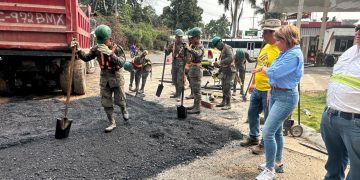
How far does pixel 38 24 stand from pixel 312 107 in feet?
21.9

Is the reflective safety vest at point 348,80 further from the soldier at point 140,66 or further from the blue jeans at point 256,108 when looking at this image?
the soldier at point 140,66

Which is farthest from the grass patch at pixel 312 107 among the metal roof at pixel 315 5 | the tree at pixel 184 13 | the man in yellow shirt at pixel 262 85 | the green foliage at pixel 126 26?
the tree at pixel 184 13

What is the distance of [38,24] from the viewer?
20.0 ft

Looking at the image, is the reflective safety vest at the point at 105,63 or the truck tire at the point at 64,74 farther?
the truck tire at the point at 64,74

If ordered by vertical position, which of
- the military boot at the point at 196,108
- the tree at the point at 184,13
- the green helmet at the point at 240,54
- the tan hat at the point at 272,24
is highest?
the tree at the point at 184,13

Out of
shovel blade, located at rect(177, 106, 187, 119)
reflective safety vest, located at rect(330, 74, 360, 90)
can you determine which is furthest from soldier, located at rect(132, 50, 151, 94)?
reflective safety vest, located at rect(330, 74, 360, 90)

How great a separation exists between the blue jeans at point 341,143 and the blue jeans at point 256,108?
4.25ft

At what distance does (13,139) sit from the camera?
4.19m

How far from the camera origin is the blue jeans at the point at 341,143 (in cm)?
228

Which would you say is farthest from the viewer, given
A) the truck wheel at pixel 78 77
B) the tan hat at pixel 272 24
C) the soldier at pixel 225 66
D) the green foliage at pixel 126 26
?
the green foliage at pixel 126 26

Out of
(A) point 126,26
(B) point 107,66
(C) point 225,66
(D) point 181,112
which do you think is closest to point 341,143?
(B) point 107,66

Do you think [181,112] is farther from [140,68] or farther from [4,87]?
[4,87]

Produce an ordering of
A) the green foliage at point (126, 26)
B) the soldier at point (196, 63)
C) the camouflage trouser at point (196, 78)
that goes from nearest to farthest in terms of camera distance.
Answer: the soldier at point (196, 63)
the camouflage trouser at point (196, 78)
the green foliage at point (126, 26)

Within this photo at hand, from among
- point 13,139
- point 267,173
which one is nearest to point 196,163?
point 267,173
